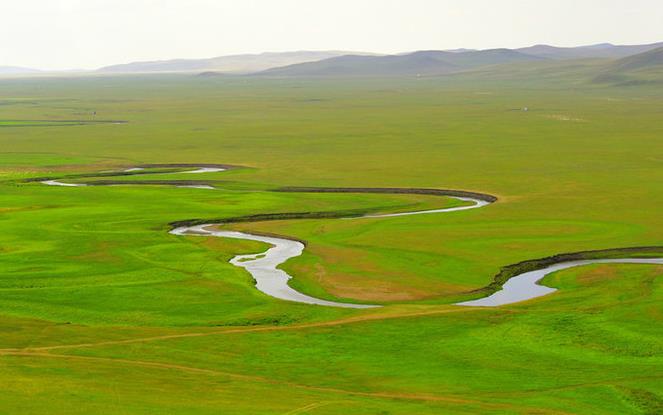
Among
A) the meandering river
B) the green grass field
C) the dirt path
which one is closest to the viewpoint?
the green grass field

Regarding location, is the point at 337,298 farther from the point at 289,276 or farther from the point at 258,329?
the point at 258,329

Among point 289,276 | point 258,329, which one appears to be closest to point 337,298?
point 289,276

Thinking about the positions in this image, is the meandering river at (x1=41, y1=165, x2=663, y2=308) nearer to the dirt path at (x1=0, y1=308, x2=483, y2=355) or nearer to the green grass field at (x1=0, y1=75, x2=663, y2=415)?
the green grass field at (x1=0, y1=75, x2=663, y2=415)

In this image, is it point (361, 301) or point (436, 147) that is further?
point (436, 147)

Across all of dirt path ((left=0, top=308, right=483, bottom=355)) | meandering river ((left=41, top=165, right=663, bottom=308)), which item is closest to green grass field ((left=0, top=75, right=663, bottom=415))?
dirt path ((left=0, top=308, right=483, bottom=355))

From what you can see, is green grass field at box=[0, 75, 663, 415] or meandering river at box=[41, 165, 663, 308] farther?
meandering river at box=[41, 165, 663, 308]

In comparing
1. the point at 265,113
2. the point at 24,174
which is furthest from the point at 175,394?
the point at 265,113

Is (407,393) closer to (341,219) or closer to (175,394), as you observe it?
(175,394)

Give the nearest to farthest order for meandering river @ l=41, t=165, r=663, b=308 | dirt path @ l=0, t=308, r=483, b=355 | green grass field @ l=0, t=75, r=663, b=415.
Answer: green grass field @ l=0, t=75, r=663, b=415 → dirt path @ l=0, t=308, r=483, b=355 → meandering river @ l=41, t=165, r=663, b=308
